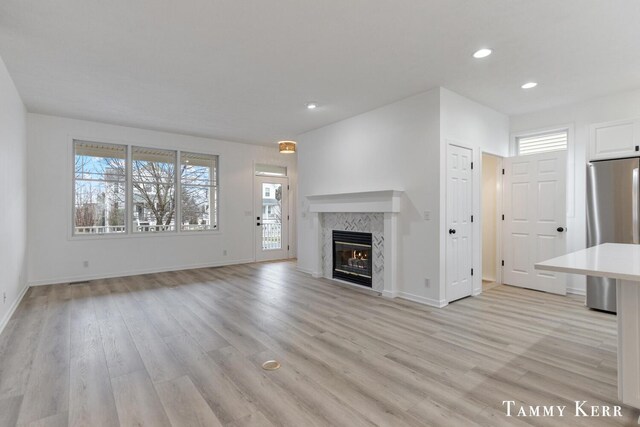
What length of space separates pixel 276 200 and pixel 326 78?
15.1 ft

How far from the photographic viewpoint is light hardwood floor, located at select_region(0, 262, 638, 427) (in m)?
1.96

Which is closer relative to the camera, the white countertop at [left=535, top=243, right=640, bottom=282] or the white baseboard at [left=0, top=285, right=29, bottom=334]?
the white countertop at [left=535, top=243, right=640, bottom=282]

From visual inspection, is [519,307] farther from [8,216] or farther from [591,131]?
[8,216]

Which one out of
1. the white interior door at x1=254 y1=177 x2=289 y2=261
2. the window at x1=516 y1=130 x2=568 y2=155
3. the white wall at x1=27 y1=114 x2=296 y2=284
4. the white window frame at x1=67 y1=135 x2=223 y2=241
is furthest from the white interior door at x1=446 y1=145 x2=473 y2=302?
the white window frame at x1=67 y1=135 x2=223 y2=241

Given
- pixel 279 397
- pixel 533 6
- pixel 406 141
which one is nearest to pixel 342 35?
pixel 533 6

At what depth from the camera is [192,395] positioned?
83.9 inches

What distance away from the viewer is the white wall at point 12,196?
3.43 metres

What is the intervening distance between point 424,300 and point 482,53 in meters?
2.98

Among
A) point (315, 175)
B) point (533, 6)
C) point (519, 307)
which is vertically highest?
point (533, 6)

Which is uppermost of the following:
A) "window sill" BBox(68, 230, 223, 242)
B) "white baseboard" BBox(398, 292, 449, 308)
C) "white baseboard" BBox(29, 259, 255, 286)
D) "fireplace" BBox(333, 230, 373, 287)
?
"window sill" BBox(68, 230, 223, 242)

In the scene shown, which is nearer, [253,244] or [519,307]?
[519,307]

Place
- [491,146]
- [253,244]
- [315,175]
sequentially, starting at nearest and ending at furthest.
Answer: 1. [491,146]
2. [315,175]
3. [253,244]

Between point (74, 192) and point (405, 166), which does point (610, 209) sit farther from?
point (74, 192)

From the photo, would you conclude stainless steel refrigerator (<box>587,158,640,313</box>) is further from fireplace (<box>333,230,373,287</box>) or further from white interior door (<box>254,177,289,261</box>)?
white interior door (<box>254,177,289,261</box>)
